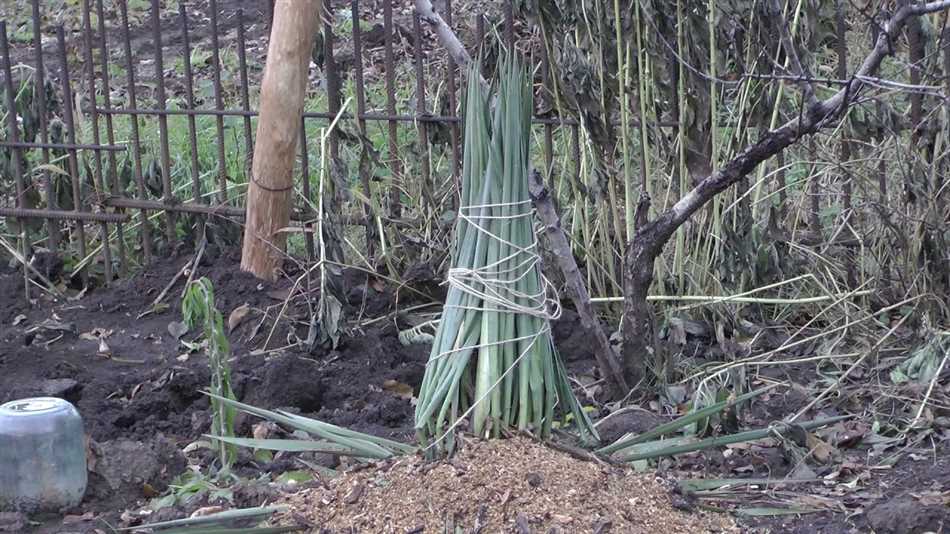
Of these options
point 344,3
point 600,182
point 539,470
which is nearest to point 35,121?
point 600,182

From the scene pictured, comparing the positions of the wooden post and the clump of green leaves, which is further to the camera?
the wooden post

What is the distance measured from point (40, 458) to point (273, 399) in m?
1.12

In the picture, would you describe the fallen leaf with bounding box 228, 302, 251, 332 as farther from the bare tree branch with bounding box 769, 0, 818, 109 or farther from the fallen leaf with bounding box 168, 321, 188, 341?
the bare tree branch with bounding box 769, 0, 818, 109

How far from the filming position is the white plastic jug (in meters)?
3.41

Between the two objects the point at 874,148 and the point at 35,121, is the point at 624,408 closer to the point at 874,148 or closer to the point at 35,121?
the point at 874,148

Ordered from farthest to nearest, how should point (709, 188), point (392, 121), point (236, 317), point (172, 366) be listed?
1. point (392, 121)
2. point (236, 317)
3. point (172, 366)
4. point (709, 188)

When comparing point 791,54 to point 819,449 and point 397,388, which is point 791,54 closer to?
point 819,449

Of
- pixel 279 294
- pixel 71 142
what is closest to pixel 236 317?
pixel 279 294

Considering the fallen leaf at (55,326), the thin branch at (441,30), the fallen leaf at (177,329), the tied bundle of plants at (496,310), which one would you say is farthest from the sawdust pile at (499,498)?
the fallen leaf at (55,326)

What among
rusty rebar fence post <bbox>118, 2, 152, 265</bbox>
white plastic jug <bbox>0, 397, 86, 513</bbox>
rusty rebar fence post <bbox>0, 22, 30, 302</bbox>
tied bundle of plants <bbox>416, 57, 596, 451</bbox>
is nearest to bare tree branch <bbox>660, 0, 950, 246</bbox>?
tied bundle of plants <bbox>416, 57, 596, 451</bbox>

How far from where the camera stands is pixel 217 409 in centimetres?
370

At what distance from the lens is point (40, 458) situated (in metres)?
3.41

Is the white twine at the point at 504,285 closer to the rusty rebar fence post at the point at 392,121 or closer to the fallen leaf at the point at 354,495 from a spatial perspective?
the fallen leaf at the point at 354,495

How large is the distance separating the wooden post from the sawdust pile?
2420 mm
